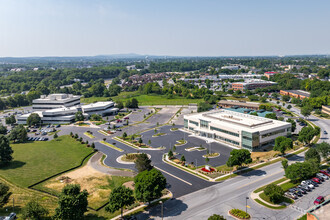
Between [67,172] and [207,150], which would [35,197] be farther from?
[207,150]

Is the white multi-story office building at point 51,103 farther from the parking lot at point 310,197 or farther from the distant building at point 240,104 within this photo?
the parking lot at point 310,197

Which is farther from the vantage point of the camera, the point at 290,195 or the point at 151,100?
the point at 151,100

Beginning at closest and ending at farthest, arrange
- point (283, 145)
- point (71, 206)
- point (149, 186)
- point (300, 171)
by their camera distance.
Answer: point (71, 206)
point (149, 186)
point (300, 171)
point (283, 145)

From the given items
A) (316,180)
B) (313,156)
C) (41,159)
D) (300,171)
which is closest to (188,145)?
(313,156)

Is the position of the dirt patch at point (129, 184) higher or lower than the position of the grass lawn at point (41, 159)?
lower

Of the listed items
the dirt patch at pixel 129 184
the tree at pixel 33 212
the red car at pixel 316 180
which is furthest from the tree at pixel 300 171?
the tree at pixel 33 212

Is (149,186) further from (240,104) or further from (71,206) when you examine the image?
(240,104)

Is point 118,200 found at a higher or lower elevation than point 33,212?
higher
